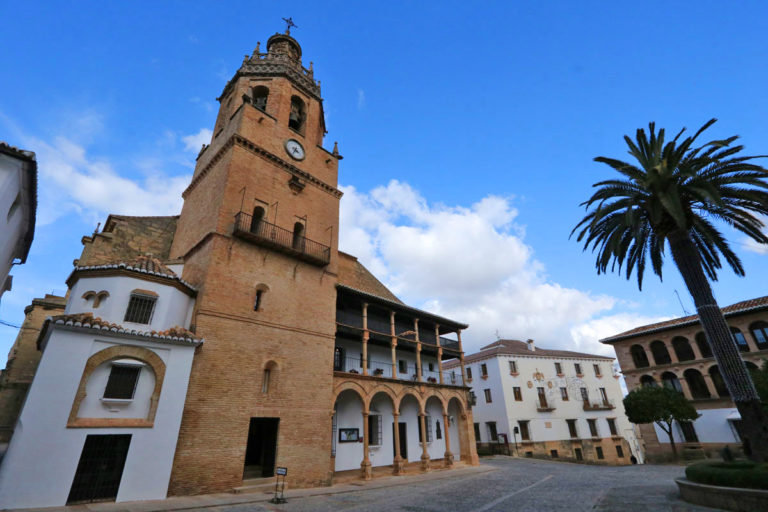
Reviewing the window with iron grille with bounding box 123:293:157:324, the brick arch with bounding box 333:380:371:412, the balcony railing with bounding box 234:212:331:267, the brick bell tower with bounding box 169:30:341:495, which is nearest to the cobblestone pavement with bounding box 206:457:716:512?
the brick bell tower with bounding box 169:30:341:495

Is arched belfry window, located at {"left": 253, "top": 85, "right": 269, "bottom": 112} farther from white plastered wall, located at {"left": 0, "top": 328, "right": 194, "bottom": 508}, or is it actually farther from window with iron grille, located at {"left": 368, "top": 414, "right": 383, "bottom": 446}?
window with iron grille, located at {"left": 368, "top": 414, "right": 383, "bottom": 446}

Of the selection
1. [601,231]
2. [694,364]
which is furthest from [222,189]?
[694,364]

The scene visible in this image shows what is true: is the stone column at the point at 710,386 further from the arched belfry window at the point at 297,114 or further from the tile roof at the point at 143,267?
the tile roof at the point at 143,267

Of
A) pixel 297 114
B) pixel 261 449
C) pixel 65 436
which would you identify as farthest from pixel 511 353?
pixel 65 436

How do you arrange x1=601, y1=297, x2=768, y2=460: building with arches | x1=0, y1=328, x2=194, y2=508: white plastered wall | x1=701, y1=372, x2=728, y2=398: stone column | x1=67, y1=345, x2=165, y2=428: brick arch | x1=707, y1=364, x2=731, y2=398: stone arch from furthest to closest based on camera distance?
1. x1=701, y1=372, x2=728, y2=398: stone column
2. x1=707, y1=364, x2=731, y2=398: stone arch
3. x1=601, y1=297, x2=768, y2=460: building with arches
4. x1=67, y1=345, x2=165, y2=428: brick arch
5. x1=0, y1=328, x2=194, y2=508: white plastered wall

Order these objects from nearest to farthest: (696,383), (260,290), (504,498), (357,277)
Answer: (504,498) < (260,290) < (357,277) < (696,383)

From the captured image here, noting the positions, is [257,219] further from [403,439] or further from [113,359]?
[403,439]

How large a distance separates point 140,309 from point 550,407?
33.2 metres

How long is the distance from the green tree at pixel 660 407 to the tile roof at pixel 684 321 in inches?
213

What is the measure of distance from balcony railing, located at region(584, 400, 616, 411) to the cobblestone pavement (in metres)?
21.2

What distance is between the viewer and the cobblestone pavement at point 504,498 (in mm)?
9648

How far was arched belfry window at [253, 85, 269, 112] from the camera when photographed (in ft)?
66.3

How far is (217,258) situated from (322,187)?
24.6 feet

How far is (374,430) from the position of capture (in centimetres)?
1936
